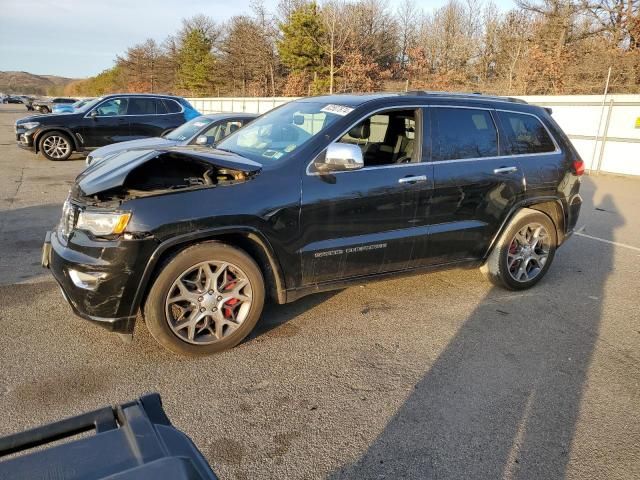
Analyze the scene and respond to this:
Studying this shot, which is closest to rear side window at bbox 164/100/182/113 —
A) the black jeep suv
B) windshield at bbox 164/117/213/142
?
windshield at bbox 164/117/213/142

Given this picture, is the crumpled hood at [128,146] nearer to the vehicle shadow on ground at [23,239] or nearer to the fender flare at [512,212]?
the vehicle shadow on ground at [23,239]

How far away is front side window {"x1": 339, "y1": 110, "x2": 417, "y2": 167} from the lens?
4.00 metres

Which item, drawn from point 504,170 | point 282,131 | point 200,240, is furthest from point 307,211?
point 504,170

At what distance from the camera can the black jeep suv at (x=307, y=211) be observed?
3088mm

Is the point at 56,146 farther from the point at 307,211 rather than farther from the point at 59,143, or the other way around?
the point at 307,211

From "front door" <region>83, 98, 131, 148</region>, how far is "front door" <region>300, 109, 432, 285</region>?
1048 cm

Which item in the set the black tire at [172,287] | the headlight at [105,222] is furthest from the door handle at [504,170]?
the headlight at [105,222]

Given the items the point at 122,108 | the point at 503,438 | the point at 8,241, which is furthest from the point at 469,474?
the point at 122,108

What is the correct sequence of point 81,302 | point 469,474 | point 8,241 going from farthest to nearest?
point 8,241
point 81,302
point 469,474

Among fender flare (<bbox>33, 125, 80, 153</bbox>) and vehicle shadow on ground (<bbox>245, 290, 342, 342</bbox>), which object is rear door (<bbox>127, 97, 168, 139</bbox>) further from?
vehicle shadow on ground (<bbox>245, 290, 342, 342</bbox>)

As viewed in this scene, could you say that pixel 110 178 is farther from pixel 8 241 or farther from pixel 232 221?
pixel 8 241

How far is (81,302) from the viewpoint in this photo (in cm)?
310

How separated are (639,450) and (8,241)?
6532mm

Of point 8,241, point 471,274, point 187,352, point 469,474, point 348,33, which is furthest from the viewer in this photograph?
point 348,33
